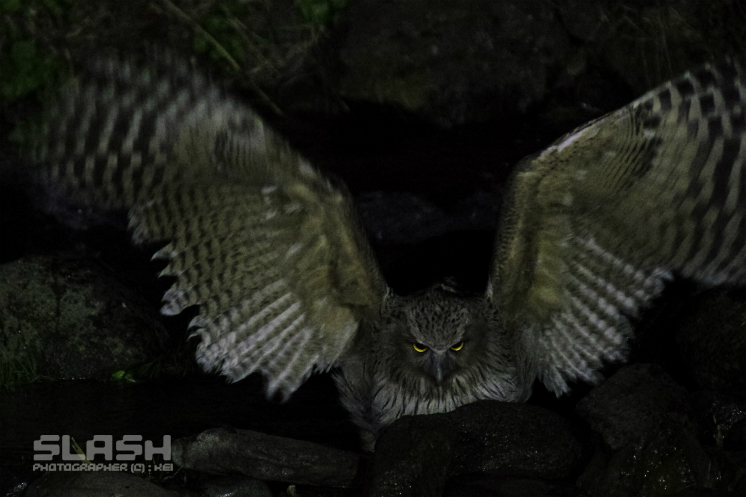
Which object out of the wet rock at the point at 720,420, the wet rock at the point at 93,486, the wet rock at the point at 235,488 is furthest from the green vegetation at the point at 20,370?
the wet rock at the point at 720,420

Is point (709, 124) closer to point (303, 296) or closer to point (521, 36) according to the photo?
point (303, 296)

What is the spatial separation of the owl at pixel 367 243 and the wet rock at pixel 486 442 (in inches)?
18.2

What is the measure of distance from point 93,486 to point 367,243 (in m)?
1.87

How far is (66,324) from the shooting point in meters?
6.76

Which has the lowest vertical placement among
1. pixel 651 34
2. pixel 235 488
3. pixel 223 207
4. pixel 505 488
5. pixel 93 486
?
pixel 235 488

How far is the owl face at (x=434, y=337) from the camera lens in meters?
5.29

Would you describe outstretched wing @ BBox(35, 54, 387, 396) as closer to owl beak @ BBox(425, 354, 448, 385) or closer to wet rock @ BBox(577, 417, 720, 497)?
owl beak @ BBox(425, 354, 448, 385)

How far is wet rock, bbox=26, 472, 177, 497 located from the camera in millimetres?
4414

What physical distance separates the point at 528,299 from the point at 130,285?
3.35 m

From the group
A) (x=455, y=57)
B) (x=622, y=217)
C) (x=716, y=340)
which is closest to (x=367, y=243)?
(x=622, y=217)

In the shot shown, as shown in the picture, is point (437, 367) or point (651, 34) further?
point (651, 34)

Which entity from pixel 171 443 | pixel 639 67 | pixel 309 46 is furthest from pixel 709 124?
pixel 309 46

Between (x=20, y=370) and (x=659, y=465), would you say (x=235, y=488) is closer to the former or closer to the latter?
(x=659, y=465)

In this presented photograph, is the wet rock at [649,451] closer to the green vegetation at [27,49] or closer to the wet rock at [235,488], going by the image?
the wet rock at [235,488]
